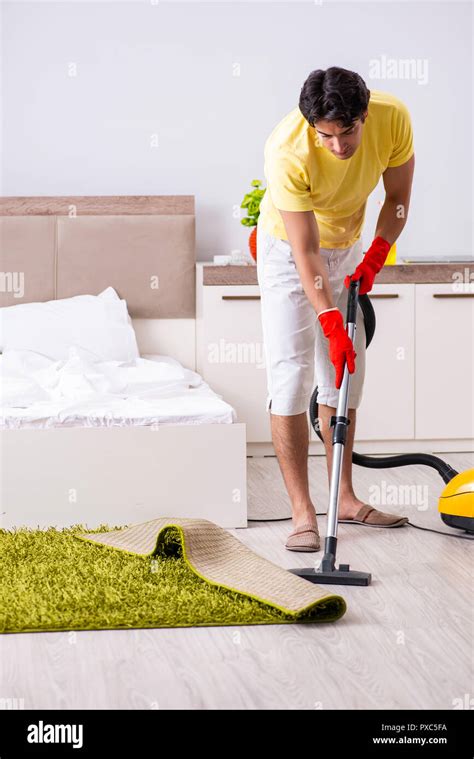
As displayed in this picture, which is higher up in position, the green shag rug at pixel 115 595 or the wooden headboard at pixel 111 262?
the wooden headboard at pixel 111 262

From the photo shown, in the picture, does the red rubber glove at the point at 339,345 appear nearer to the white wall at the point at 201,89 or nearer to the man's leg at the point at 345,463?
the man's leg at the point at 345,463

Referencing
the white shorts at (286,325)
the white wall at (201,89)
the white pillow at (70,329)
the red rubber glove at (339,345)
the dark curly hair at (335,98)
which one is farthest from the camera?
the white wall at (201,89)

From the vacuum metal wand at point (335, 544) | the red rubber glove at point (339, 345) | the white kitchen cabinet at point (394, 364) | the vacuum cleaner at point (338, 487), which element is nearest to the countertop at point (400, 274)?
the white kitchen cabinet at point (394, 364)

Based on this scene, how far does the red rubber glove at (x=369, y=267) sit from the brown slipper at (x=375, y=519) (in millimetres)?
624

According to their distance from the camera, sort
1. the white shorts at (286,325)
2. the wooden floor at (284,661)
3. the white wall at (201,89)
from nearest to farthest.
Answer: the wooden floor at (284,661) → the white shorts at (286,325) → the white wall at (201,89)

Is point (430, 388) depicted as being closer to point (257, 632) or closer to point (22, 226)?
point (22, 226)

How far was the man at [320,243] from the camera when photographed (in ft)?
7.20

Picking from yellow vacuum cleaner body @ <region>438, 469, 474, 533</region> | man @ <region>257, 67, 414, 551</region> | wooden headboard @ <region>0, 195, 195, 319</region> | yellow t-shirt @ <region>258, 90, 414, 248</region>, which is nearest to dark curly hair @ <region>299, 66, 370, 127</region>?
man @ <region>257, 67, 414, 551</region>

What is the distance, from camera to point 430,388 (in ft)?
12.8


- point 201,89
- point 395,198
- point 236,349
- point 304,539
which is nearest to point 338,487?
point 304,539

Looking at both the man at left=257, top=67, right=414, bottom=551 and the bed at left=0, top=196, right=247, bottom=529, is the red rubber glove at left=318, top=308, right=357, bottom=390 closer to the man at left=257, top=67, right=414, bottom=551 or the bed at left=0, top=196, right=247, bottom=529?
the man at left=257, top=67, right=414, bottom=551

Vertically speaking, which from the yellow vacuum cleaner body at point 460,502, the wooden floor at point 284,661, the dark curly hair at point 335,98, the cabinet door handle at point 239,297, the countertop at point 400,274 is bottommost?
the wooden floor at point 284,661
